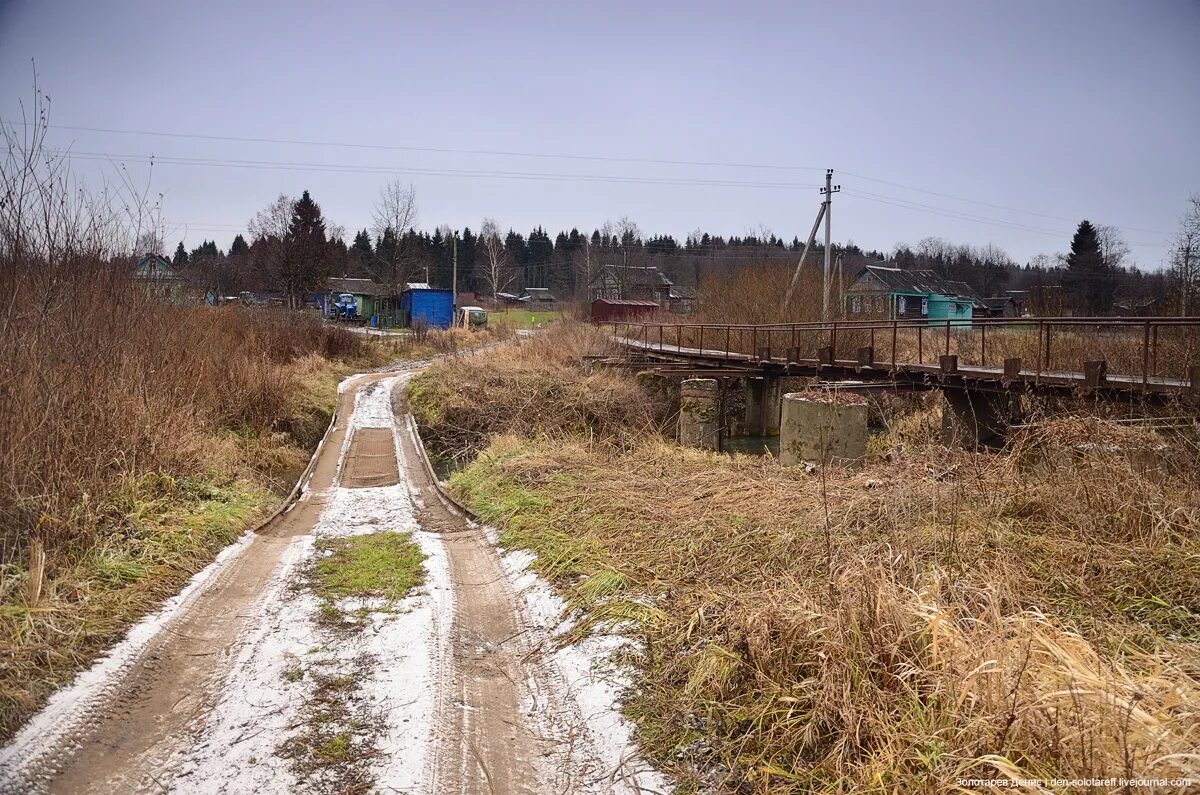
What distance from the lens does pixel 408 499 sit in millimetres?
10375

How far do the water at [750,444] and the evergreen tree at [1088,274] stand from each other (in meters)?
24.9

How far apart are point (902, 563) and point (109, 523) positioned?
675 cm

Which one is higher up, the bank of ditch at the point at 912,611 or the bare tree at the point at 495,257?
the bare tree at the point at 495,257

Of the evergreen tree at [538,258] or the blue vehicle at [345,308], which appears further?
the evergreen tree at [538,258]

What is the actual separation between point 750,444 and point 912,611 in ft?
59.8

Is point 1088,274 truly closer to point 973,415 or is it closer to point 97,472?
point 973,415

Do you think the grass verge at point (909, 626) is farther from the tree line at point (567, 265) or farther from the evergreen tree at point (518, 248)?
the evergreen tree at point (518, 248)

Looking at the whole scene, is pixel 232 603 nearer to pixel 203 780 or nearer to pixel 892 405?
pixel 203 780

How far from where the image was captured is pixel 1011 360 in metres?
12.3

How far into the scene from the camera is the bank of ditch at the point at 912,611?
9.30 feet

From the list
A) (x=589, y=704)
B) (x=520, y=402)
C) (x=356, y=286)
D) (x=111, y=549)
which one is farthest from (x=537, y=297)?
(x=589, y=704)

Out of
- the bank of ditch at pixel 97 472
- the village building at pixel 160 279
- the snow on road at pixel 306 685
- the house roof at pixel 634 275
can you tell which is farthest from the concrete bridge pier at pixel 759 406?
the house roof at pixel 634 275

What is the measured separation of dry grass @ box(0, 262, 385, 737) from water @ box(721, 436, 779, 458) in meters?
12.5

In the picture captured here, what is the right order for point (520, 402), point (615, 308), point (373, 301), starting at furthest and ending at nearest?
point (373, 301)
point (615, 308)
point (520, 402)
